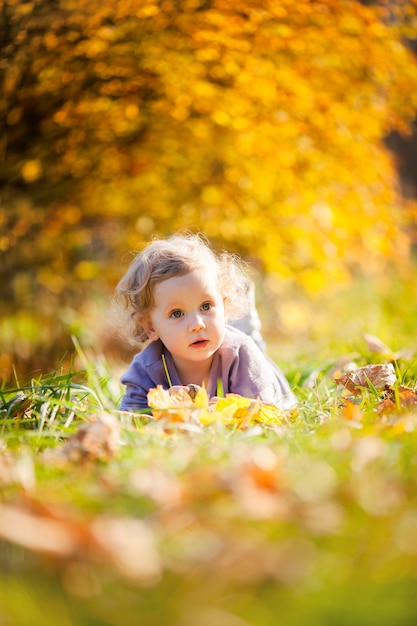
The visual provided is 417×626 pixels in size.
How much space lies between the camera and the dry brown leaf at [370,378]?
2.14 metres

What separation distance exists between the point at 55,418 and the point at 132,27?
8.43 feet

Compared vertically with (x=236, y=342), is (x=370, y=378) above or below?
above

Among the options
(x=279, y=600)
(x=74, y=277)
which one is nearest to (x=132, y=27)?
(x=74, y=277)

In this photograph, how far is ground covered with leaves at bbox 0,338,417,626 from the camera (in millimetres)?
812

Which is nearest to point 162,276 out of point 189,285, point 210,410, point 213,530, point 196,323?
point 189,285

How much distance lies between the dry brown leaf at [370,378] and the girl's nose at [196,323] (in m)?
0.48

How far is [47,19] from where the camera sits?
3428 millimetres

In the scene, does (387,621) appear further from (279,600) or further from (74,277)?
(74,277)

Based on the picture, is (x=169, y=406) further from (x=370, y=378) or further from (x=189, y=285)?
(x=370, y=378)

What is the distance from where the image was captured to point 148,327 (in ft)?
7.95

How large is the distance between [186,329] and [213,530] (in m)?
1.27

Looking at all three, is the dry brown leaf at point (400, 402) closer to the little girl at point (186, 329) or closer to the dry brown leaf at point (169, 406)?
the little girl at point (186, 329)

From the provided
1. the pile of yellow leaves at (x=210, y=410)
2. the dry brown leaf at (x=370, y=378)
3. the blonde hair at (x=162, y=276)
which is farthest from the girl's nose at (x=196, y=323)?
the dry brown leaf at (x=370, y=378)

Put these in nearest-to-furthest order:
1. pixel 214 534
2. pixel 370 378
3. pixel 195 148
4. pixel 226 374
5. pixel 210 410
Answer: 1. pixel 214 534
2. pixel 210 410
3. pixel 370 378
4. pixel 226 374
5. pixel 195 148
